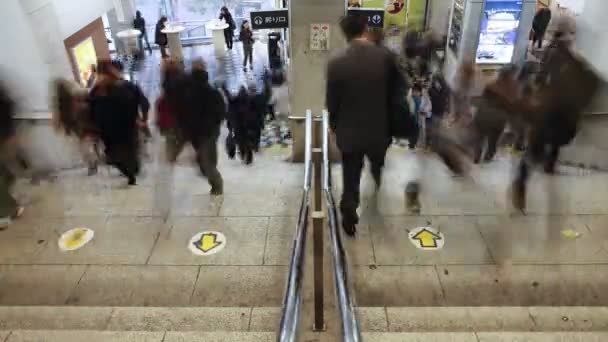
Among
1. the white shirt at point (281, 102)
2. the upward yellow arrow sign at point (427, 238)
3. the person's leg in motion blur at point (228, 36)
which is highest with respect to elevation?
the upward yellow arrow sign at point (427, 238)

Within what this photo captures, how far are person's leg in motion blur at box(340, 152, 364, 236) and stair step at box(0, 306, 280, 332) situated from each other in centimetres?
106

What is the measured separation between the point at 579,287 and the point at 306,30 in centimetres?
369

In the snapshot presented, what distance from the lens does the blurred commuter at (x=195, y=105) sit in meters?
4.10

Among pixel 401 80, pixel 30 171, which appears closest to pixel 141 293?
pixel 401 80

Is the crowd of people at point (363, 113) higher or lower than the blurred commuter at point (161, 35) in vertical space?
higher

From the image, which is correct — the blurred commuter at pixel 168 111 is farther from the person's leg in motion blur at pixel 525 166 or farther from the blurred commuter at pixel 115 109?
the person's leg in motion blur at pixel 525 166

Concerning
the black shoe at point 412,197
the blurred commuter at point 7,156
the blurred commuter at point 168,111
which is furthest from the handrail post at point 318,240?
the blurred commuter at point 7,156

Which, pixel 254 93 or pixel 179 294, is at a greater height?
pixel 254 93

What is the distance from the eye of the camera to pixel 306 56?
5.50 m

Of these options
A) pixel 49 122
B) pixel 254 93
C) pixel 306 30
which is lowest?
pixel 49 122

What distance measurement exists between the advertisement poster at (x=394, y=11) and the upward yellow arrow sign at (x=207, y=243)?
26.1 feet

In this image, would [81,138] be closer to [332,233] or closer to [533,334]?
[332,233]

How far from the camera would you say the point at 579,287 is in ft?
10.8

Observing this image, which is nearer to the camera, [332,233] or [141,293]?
[332,233]
